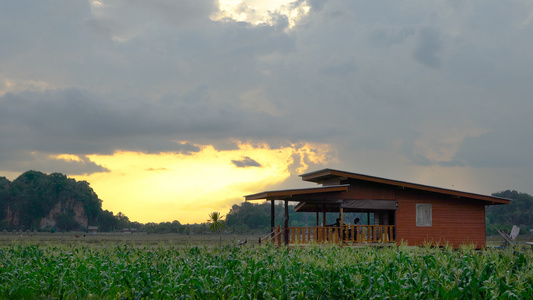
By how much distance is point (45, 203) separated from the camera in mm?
105312

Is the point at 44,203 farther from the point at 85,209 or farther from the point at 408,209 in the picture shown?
the point at 408,209

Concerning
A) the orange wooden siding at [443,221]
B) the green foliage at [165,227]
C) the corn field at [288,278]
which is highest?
the orange wooden siding at [443,221]

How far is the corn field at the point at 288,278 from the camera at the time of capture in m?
8.99

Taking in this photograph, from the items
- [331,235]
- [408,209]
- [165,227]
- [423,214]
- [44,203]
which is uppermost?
→ [44,203]

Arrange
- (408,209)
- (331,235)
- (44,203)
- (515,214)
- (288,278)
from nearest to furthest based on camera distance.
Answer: (288,278) → (331,235) → (408,209) → (515,214) → (44,203)

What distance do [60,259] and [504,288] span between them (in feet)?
35.8

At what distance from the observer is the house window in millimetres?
26453

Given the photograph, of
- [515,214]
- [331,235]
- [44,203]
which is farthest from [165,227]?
[331,235]

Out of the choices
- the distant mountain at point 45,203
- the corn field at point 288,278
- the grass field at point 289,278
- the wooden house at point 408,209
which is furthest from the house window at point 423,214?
the distant mountain at point 45,203

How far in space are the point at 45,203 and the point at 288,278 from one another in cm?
10614

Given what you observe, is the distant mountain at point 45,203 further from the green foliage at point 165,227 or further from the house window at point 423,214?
the house window at point 423,214

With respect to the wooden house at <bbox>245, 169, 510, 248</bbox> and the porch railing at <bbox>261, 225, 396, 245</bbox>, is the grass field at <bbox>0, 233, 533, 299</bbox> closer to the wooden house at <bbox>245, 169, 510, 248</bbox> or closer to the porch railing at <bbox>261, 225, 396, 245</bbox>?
the porch railing at <bbox>261, 225, 396, 245</bbox>

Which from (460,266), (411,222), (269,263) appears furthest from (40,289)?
(411,222)

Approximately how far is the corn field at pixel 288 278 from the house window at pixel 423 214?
1429 centimetres
